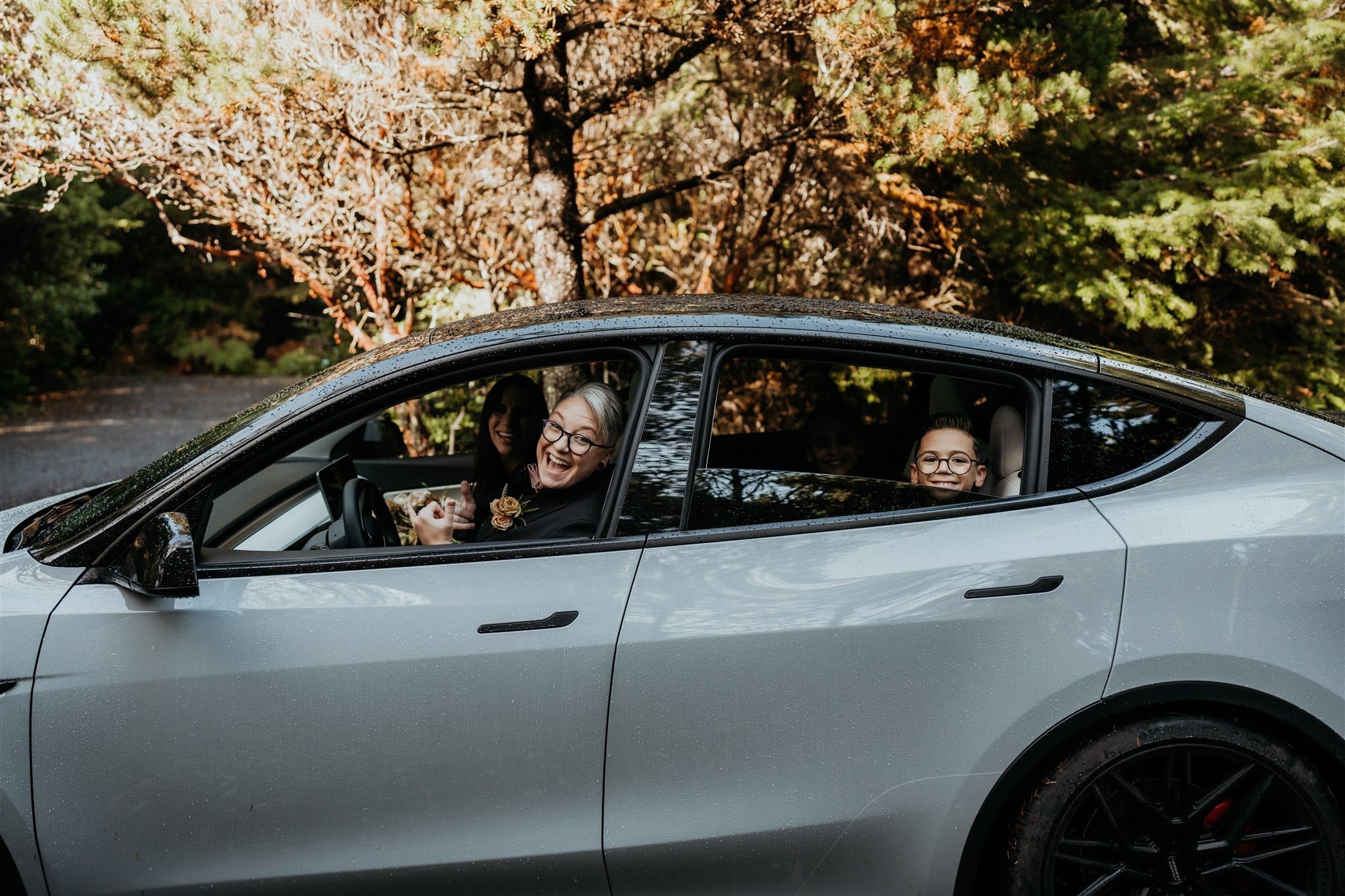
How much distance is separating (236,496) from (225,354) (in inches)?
738

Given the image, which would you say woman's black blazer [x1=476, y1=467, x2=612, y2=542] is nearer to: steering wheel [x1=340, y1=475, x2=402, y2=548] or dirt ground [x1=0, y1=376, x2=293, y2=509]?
steering wheel [x1=340, y1=475, x2=402, y2=548]

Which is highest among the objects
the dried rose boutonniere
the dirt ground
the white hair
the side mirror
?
the white hair

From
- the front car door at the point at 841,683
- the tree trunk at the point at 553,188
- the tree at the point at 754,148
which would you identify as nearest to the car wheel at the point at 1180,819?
the front car door at the point at 841,683

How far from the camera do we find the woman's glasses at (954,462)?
9.32 ft

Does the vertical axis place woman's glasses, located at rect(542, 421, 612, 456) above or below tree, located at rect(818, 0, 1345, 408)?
below

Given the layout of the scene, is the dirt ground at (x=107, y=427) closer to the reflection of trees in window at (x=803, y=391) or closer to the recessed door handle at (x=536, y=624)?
the reflection of trees in window at (x=803, y=391)

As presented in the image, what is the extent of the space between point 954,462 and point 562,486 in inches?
41.1

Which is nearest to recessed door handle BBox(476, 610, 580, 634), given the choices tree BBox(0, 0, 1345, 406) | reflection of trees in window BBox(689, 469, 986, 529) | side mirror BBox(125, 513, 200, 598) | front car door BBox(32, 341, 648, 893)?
front car door BBox(32, 341, 648, 893)

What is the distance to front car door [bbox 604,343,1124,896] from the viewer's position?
7.56 ft

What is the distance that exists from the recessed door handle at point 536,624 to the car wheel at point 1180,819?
1.12 metres

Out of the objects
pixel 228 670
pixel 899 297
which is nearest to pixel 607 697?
pixel 228 670

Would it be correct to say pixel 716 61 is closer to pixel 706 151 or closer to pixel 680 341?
pixel 706 151

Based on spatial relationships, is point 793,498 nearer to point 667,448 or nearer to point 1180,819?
point 667,448

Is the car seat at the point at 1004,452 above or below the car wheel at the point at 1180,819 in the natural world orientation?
above
